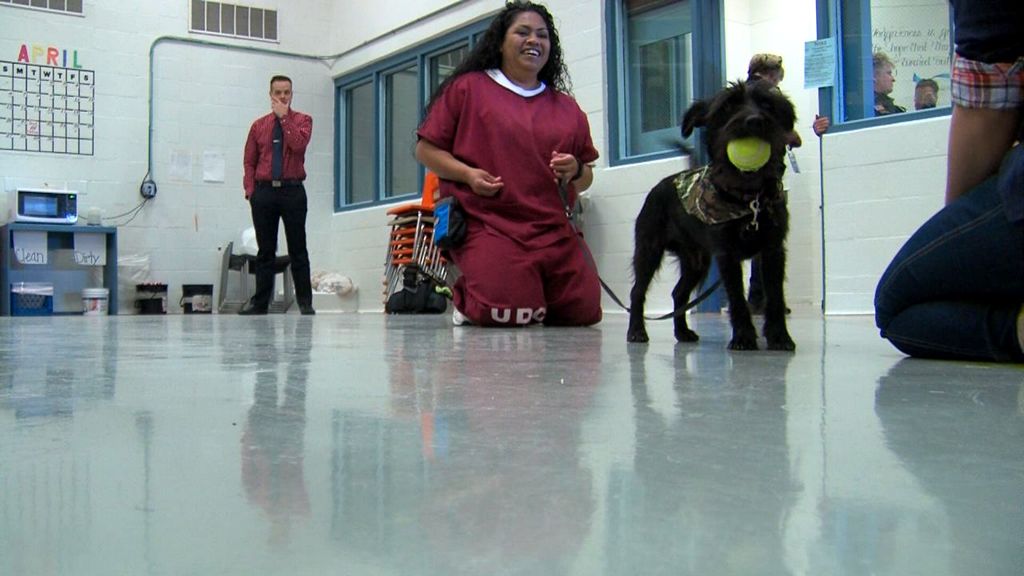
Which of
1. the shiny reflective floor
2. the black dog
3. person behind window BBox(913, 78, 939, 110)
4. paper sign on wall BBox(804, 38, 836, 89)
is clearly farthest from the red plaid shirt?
the shiny reflective floor

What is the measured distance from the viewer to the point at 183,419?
1024 millimetres

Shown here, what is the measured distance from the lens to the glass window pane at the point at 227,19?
891cm

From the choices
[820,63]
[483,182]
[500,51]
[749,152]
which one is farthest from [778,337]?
[820,63]

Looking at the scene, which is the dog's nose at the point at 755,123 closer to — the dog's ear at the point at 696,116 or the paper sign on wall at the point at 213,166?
the dog's ear at the point at 696,116

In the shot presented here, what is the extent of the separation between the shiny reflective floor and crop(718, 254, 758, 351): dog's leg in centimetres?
60

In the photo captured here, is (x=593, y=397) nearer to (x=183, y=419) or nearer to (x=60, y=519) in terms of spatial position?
(x=183, y=419)

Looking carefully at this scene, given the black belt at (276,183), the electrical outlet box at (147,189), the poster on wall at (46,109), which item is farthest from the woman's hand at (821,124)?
the poster on wall at (46,109)

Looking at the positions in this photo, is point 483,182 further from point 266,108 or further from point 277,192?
point 266,108

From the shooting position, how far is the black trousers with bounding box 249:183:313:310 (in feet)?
22.4

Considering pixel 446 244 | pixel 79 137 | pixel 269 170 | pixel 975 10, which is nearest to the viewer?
pixel 975 10

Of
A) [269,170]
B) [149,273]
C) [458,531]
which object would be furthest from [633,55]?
[458,531]

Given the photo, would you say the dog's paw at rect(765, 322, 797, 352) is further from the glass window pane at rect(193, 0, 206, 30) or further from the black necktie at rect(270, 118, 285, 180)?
the glass window pane at rect(193, 0, 206, 30)

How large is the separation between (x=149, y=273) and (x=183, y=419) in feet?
26.2

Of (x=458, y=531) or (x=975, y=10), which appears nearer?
(x=458, y=531)
